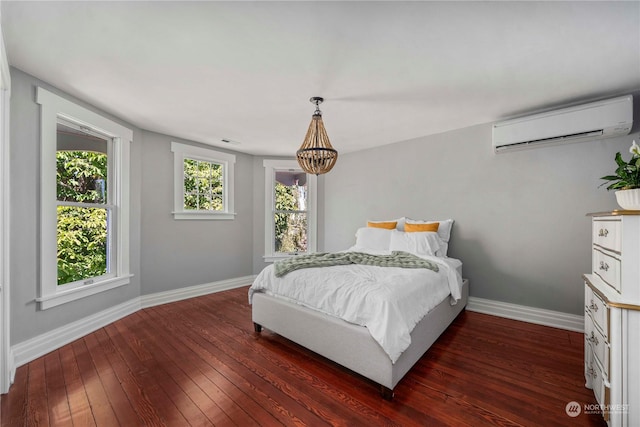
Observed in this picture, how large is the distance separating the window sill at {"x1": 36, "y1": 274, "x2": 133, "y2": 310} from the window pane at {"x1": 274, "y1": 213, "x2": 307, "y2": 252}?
92.7 inches

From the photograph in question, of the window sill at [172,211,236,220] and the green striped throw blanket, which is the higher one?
the window sill at [172,211,236,220]

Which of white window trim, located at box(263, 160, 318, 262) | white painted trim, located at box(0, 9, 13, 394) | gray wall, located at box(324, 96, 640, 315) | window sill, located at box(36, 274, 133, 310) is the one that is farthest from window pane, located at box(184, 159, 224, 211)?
gray wall, located at box(324, 96, 640, 315)

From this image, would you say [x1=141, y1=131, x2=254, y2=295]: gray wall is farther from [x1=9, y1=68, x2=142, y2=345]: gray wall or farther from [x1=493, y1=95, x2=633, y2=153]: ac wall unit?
[x1=493, y1=95, x2=633, y2=153]: ac wall unit

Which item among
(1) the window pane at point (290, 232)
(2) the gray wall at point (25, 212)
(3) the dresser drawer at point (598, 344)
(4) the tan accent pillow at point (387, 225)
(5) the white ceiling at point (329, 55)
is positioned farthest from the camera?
(1) the window pane at point (290, 232)

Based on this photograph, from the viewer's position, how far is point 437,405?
166cm

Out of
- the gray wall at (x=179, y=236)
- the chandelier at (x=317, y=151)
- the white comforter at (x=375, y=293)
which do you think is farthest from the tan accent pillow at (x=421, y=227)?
the gray wall at (x=179, y=236)

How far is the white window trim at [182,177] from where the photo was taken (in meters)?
3.85

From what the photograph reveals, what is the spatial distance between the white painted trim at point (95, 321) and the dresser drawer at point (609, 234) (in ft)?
13.0

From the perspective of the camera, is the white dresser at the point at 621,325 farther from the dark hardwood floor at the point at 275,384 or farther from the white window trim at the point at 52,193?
the white window trim at the point at 52,193

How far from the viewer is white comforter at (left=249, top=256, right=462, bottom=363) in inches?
68.9

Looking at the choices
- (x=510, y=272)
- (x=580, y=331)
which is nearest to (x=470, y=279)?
(x=510, y=272)

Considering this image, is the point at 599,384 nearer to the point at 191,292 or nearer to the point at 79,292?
the point at 79,292

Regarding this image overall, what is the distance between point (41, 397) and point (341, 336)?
2008mm

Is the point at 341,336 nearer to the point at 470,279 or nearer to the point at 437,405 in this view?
the point at 437,405
